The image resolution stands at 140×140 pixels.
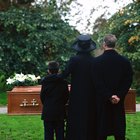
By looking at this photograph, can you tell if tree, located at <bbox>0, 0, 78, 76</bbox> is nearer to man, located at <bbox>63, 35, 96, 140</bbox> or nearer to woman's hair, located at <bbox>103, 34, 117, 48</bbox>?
man, located at <bbox>63, 35, 96, 140</bbox>

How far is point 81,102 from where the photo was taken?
7.87m

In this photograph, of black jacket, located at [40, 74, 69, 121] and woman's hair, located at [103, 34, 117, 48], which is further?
black jacket, located at [40, 74, 69, 121]

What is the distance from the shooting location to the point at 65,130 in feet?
27.0

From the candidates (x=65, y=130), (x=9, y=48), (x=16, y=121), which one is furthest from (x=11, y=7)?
(x=65, y=130)

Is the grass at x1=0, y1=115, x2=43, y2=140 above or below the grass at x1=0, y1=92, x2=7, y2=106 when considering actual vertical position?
below

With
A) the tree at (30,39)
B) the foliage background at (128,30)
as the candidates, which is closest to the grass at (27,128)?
the tree at (30,39)

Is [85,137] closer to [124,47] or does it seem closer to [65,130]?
[65,130]

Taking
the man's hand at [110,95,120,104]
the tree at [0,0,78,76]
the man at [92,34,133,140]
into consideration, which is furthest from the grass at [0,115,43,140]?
the tree at [0,0,78,76]

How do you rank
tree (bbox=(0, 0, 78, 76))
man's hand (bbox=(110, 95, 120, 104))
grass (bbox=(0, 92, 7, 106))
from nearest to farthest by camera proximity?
1. man's hand (bbox=(110, 95, 120, 104))
2. grass (bbox=(0, 92, 7, 106))
3. tree (bbox=(0, 0, 78, 76))

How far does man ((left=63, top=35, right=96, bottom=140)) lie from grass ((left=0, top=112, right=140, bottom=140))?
7.89ft

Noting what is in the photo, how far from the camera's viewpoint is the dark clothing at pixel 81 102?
7852mm

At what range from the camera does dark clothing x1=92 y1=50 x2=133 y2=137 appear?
7395mm

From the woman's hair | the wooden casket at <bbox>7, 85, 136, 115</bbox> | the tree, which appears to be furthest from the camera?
the tree

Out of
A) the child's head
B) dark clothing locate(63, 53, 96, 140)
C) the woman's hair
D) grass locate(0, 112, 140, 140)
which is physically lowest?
grass locate(0, 112, 140, 140)
